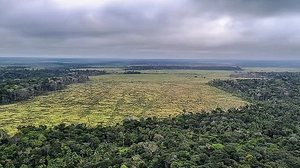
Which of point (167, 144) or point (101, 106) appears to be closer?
point (167, 144)

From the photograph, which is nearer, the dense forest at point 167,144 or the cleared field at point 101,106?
the dense forest at point 167,144

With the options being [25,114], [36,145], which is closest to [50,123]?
[25,114]

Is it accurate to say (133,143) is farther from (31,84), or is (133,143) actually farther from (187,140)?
(31,84)

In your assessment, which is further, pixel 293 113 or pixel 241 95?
pixel 241 95

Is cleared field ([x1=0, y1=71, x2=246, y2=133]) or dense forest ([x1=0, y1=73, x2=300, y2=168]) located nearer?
dense forest ([x1=0, y1=73, x2=300, y2=168])

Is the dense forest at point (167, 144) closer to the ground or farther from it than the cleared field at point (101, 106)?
farther from it

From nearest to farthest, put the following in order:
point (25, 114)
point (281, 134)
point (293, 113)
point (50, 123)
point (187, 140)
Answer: point (187, 140) → point (281, 134) → point (50, 123) → point (293, 113) → point (25, 114)

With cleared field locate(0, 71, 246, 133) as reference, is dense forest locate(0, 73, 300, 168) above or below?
above

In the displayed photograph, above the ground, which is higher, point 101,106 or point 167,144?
point 167,144
